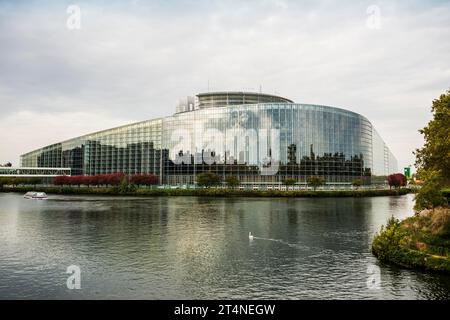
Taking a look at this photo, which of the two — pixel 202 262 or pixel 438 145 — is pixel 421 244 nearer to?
pixel 438 145

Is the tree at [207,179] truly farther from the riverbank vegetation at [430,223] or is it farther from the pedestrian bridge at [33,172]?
the riverbank vegetation at [430,223]

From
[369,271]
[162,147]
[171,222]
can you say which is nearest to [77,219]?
[171,222]

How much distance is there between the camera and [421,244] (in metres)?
32.9

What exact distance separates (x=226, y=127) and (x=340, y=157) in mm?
45479

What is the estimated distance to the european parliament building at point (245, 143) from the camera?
140m

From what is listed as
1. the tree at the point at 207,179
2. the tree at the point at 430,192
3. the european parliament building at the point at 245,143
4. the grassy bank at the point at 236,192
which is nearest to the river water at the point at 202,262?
the tree at the point at 430,192

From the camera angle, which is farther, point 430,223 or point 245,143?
point 245,143

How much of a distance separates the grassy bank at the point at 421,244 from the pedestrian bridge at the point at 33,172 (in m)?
173

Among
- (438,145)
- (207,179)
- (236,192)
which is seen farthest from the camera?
(207,179)

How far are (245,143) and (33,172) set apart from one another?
117532 millimetres

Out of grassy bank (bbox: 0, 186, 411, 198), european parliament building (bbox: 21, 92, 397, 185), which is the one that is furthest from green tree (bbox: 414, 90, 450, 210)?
european parliament building (bbox: 21, 92, 397, 185)

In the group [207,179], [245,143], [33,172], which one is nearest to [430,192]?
[207,179]

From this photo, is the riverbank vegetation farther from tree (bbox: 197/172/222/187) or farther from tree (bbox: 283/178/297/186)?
tree (bbox: 197/172/222/187)
